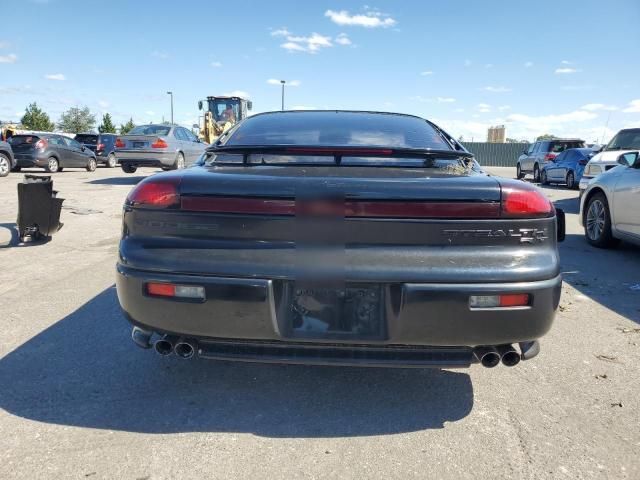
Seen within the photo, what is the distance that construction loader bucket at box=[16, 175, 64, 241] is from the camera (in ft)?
20.4

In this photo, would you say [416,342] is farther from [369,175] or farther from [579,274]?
[579,274]

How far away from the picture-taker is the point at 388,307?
220 centimetres

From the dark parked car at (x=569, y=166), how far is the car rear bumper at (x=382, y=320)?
1465 cm

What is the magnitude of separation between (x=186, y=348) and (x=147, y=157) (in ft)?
42.1

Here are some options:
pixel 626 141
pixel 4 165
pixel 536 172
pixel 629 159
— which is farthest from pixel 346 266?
pixel 536 172

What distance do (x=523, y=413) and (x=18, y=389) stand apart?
8.96 feet

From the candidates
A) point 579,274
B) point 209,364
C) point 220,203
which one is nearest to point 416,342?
point 220,203

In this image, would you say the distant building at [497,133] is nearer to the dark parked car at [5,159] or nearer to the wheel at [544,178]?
the wheel at [544,178]

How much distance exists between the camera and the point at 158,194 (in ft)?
7.72

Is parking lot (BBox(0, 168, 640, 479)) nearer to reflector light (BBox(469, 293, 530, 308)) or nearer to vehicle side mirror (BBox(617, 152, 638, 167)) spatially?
reflector light (BBox(469, 293, 530, 308))

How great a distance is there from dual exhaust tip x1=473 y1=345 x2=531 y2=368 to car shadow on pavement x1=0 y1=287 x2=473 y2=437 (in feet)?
1.26

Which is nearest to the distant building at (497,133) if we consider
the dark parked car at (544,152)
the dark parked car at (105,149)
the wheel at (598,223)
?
the dark parked car at (544,152)

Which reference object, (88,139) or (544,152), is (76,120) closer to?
(88,139)

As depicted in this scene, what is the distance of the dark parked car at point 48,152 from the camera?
57.8 ft
